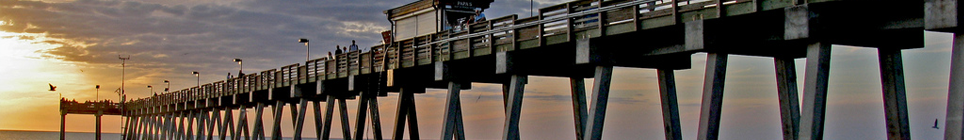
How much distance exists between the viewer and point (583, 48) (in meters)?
24.1

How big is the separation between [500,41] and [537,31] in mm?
1899

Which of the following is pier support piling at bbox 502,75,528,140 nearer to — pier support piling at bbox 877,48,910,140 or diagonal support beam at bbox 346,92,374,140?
pier support piling at bbox 877,48,910,140

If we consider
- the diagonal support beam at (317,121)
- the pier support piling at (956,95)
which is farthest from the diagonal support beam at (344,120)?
the pier support piling at (956,95)

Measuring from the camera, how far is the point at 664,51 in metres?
23.0

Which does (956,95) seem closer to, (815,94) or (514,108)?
(815,94)

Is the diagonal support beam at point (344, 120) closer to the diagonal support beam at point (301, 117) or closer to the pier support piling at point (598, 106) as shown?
the diagonal support beam at point (301, 117)

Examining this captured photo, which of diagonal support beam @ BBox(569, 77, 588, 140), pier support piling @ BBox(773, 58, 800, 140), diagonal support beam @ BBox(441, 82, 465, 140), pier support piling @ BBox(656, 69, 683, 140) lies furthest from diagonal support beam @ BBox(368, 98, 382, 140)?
pier support piling @ BBox(773, 58, 800, 140)

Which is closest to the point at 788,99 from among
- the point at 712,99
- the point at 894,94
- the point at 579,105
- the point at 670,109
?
the point at 712,99

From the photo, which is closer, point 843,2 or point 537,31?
point 843,2

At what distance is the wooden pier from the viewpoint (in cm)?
1836

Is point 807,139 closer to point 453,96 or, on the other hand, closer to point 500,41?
point 500,41

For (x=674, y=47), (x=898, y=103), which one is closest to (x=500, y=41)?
(x=674, y=47)

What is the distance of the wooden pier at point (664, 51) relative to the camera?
18359mm

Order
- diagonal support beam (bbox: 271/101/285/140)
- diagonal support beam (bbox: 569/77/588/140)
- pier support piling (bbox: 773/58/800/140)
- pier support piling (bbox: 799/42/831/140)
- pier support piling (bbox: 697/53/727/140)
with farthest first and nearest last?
diagonal support beam (bbox: 271/101/285/140), diagonal support beam (bbox: 569/77/588/140), pier support piling (bbox: 773/58/800/140), pier support piling (bbox: 697/53/727/140), pier support piling (bbox: 799/42/831/140)
